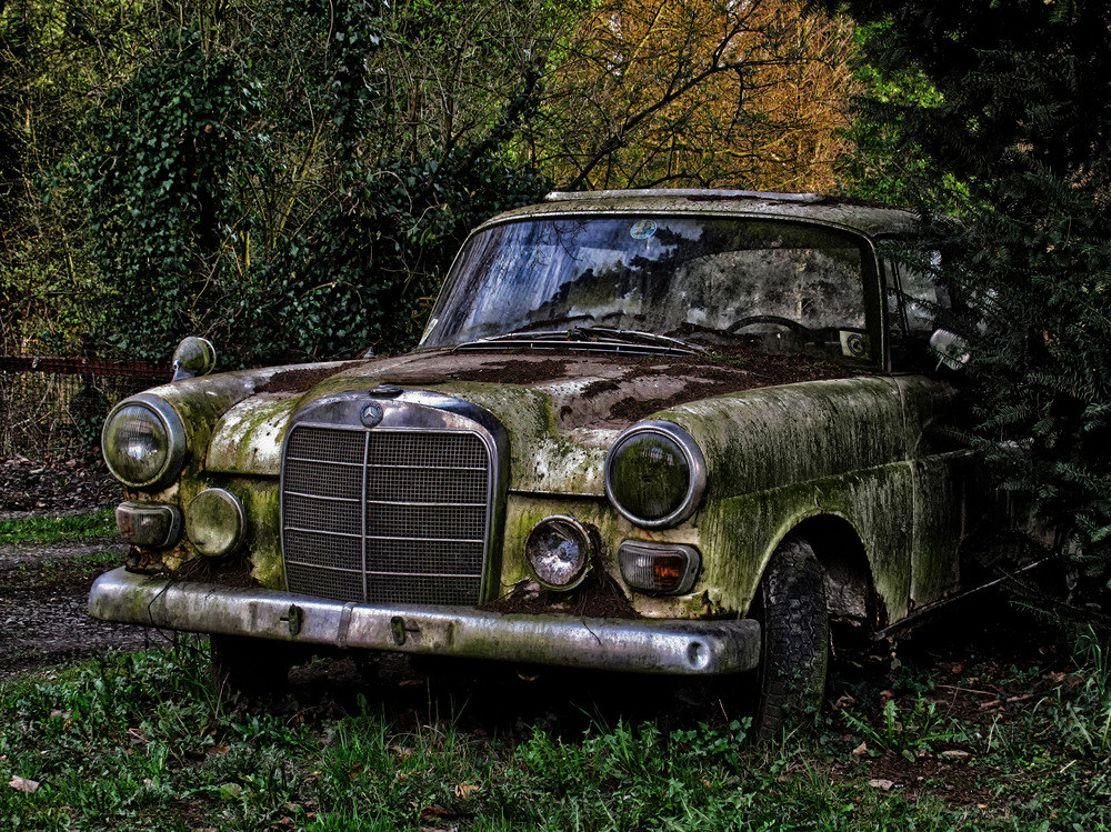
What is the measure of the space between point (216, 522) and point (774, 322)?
2.17 m

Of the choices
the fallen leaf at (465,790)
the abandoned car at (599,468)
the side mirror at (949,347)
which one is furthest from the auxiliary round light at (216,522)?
the side mirror at (949,347)

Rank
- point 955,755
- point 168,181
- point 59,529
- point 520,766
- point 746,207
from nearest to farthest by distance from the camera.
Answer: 1. point 520,766
2. point 955,755
3. point 746,207
4. point 59,529
5. point 168,181

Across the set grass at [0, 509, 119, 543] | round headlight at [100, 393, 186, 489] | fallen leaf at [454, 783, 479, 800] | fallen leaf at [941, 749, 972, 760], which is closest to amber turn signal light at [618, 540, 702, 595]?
fallen leaf at [454, 783, 479, 800]

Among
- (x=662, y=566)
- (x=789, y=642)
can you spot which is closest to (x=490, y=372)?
(x=662, y=566)

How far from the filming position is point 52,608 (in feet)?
25.6

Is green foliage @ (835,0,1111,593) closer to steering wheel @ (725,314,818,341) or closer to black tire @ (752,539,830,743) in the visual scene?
steering wheel @ (725,314,818,341)

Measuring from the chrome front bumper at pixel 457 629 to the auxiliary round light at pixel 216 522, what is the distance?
15cm

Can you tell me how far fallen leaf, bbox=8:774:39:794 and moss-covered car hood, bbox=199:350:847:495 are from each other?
115 cm

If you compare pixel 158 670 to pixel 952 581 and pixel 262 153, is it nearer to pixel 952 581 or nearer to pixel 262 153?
pixel 952 581

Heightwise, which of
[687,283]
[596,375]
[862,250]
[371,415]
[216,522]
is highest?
[862,250]

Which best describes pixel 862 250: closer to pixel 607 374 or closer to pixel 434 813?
pixel 607 374

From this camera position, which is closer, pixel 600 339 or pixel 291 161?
pixel 600 339

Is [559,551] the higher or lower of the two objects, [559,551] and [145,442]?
the lower

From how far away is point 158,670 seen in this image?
18.7ft
